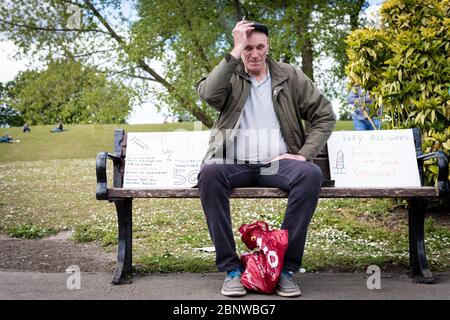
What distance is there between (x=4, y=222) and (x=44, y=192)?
2.84m

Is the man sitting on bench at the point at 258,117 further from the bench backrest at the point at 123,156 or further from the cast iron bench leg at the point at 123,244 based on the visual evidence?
the cast iron bench leg at the point at 123,244

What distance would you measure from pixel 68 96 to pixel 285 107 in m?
8.71

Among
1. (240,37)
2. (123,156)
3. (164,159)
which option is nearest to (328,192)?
(240,37)

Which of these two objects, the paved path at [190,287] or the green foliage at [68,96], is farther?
the green foliage at [68,96]

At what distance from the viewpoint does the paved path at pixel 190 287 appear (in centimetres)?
409

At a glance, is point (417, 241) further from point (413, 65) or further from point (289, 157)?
point (413, 65)

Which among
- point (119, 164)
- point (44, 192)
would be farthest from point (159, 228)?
point (44, 192)

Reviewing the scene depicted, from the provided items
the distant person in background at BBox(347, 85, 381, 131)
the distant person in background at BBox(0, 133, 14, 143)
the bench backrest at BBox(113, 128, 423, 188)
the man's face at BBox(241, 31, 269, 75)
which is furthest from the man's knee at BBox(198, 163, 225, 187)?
the distant person in background at BBox(0, 133, 14, 143)

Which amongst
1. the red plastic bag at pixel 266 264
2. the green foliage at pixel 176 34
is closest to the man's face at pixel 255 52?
the red plastic bag at pixel 266 264

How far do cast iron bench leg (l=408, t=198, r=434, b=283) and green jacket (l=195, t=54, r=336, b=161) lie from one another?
0.90 metres

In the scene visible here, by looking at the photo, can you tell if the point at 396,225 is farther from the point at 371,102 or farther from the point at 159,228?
the point at 159,228

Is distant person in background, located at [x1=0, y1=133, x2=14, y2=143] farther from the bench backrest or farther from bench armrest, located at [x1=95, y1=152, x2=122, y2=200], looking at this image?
bench armrest, located at [x1=95, y1=152, x2=122, y2=200]

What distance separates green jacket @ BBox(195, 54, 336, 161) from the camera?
436 cm

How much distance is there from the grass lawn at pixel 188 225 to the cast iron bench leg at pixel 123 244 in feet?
1.16
